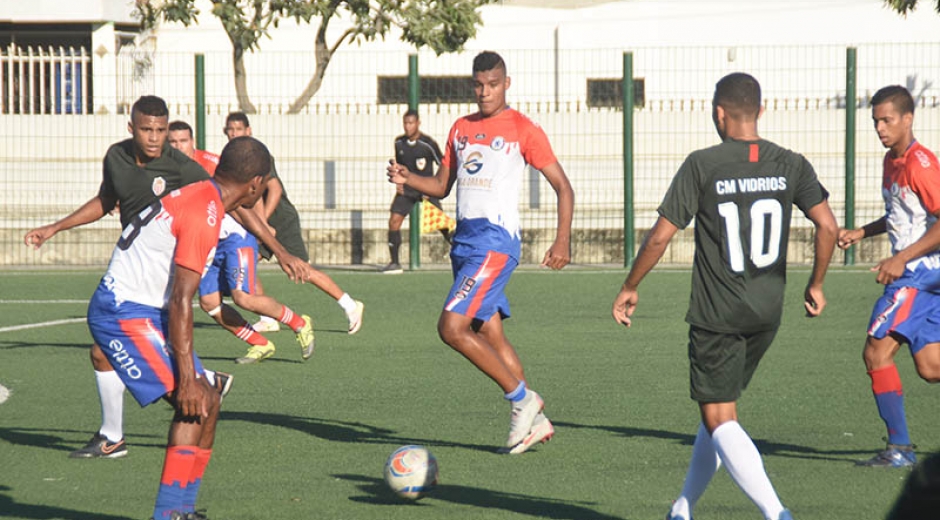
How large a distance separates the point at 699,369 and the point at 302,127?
50.8ft

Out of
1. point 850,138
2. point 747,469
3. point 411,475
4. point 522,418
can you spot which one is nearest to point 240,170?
point 411,475

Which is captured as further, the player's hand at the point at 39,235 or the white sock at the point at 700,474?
the player's hand at the point at 39,235

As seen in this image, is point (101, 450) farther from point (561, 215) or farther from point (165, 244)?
point (561, 215)

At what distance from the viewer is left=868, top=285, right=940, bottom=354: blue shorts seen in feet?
23.2

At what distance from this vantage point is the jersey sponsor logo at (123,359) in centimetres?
562

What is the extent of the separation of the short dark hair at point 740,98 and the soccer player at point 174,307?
74.4 inches

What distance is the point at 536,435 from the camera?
7379mm

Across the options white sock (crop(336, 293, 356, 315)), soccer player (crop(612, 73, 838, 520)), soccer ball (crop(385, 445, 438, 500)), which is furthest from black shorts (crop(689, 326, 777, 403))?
white sock (crop(336, 293, 356, 315))

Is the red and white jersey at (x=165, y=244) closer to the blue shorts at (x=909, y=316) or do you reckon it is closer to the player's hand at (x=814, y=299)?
the player's hand at (x=814, y=299)

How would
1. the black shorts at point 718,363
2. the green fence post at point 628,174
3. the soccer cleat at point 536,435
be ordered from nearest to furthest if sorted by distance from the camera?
the black shorts at point 718,363 < the soccer cleat at point 536,435 < the green fence post at point 628,174

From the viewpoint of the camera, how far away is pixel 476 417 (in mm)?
8430

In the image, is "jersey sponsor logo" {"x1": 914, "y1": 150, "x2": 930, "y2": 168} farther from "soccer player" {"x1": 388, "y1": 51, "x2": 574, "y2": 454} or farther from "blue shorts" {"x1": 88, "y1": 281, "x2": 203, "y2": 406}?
"blue shorts" {"x1": 88, "y1": 281, "x2": 203, "y2": 406}

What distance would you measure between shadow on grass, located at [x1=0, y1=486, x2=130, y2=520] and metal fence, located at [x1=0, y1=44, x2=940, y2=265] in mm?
13323

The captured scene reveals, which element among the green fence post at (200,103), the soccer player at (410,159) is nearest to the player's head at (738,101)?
the soccer player at (410,159)
